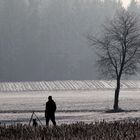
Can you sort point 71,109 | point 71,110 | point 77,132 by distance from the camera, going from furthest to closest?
point 71,109 < point 71,110 < point 77,132

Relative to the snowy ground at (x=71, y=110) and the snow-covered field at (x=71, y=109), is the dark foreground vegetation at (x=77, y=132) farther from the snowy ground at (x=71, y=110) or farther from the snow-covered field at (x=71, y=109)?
the snow-covered field at (x=71, y=109)

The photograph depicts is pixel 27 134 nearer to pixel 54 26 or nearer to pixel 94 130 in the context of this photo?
pixel 94 130

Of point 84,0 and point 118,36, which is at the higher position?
point 84,0

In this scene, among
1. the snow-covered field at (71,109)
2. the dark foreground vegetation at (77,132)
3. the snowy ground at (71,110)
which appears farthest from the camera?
the snow-covered field at (71,109)

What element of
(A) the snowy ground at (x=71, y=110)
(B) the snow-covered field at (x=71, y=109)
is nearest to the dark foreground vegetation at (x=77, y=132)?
(A) the snowy ground at (x=71, y=110)

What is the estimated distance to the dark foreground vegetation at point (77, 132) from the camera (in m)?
12.3

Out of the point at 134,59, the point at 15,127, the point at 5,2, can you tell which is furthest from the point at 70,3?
the point at 15,127

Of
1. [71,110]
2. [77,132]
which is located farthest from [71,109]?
[77,132]

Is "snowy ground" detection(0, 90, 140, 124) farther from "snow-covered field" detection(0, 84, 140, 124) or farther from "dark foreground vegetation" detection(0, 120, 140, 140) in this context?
"dark foreground vegetation" detection(0, 120, 140, 140)

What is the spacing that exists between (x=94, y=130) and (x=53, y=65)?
425 feet

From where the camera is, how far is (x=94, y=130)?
13.5 metres

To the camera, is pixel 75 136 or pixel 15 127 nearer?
pixel 75 136

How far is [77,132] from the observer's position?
13477 millimetres

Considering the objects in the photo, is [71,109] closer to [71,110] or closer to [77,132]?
[71,110]
